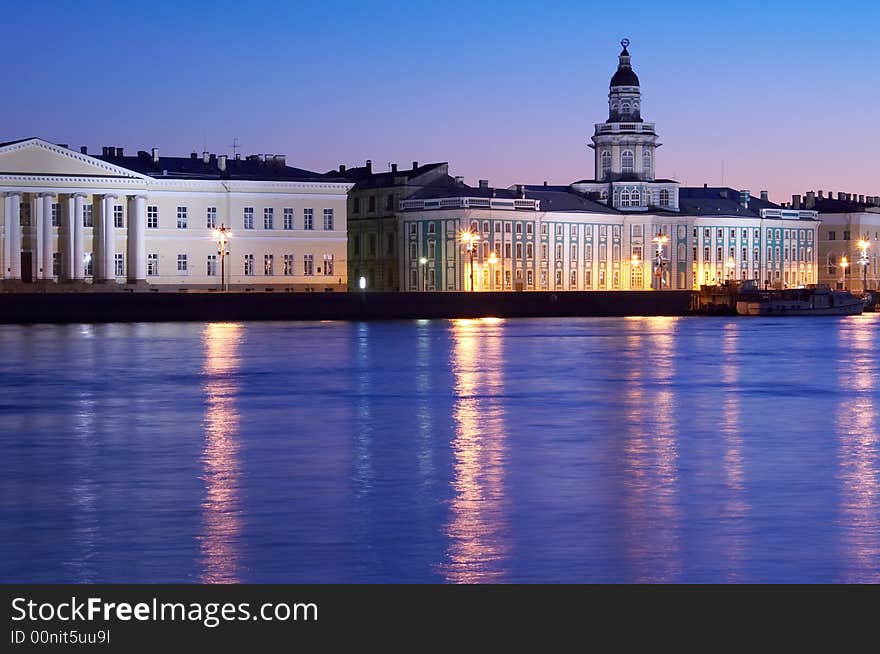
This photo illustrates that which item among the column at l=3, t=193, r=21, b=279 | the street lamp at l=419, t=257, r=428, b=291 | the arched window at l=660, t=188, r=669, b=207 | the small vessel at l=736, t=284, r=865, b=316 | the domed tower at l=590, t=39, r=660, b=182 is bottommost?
the small vessel at l=736, t=284, r=865, b=316

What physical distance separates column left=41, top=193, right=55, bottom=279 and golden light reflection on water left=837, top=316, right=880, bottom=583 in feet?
212

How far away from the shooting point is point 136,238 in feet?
323

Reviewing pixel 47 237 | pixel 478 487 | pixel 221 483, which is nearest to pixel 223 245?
pixel 47 237

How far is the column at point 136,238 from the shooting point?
98.3 meters

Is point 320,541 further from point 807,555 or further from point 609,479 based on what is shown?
point 609,479

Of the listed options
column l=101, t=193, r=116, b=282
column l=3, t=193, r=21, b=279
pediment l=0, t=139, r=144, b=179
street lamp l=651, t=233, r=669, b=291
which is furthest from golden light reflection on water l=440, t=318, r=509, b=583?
street lamp l=651, t=233, r=669, b=291

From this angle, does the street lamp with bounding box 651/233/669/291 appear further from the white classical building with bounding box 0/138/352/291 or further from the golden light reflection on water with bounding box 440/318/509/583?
the golden light reflection on water with bounding box 440/318/509/583

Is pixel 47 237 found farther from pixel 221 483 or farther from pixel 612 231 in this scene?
pixel 221 483

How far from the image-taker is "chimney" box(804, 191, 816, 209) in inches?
6234

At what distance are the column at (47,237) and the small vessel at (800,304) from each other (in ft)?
145

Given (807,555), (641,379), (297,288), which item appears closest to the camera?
(807,555)

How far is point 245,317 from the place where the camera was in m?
90.4
